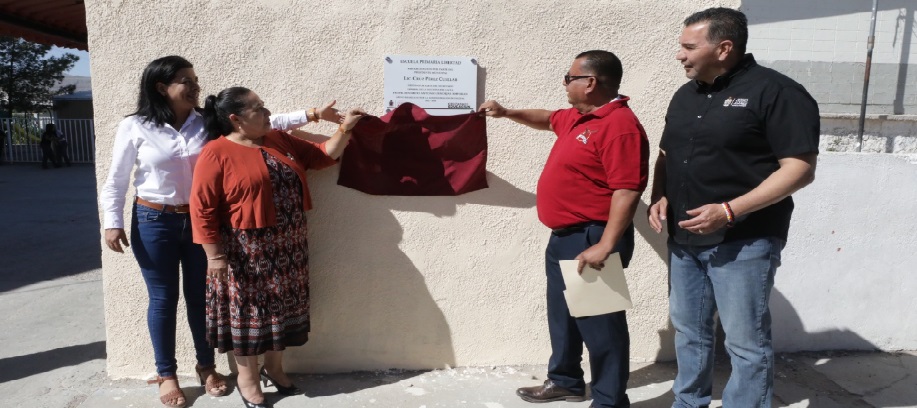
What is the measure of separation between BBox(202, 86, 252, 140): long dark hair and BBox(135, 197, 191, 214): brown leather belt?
14.4 inches

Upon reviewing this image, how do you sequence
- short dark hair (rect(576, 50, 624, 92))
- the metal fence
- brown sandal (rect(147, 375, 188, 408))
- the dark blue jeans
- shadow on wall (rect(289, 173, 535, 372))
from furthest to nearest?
the metal fence < shadow on wall (rect(289, 173, 535, 372)) < brown sandal (rect(147, 375, 188, 408)) < the dark blue jeans < short dark hair (rect(576, 50, 624, 92))

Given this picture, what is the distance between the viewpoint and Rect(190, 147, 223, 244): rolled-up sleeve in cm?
289

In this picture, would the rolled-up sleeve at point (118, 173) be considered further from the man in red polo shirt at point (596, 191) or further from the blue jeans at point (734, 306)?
the blue jeans at point (734, 306)

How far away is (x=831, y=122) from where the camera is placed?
10898mm

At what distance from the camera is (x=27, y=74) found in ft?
78.0

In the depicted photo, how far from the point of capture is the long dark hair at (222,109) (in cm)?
300

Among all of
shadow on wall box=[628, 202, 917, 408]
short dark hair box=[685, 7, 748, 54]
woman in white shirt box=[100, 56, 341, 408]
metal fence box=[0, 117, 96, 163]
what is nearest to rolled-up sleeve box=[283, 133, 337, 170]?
woman in white shirt box=[100, 56, 341, 408]

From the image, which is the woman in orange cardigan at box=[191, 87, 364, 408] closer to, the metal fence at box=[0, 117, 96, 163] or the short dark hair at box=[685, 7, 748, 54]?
the short dark hair at box=[685, 7, 748, 54]

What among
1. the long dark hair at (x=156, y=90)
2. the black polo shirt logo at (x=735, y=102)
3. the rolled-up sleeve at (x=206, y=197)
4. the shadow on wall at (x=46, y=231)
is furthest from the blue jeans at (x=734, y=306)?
the shadow on wall at (x=46, y=231)

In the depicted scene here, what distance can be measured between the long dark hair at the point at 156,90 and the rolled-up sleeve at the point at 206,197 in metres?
0.32

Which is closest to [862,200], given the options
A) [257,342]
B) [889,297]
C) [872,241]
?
[872,241]

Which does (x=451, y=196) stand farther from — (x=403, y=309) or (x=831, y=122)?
(x=831, y=122)

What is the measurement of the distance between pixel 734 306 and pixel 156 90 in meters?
2.82

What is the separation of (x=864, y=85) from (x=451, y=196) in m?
10.5
